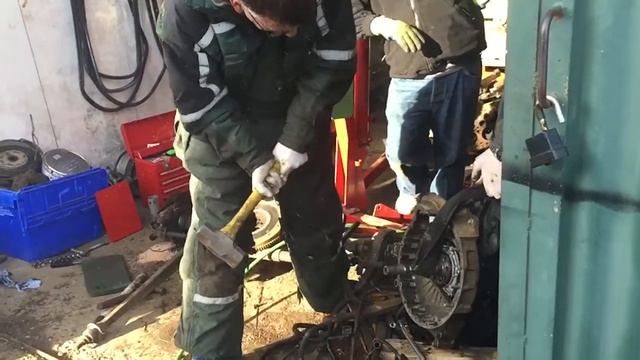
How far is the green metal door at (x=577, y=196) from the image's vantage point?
4.67 ft

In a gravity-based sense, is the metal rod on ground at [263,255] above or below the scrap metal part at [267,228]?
below

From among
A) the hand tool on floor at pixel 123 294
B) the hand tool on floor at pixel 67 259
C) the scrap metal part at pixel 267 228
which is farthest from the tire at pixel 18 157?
the scrap metal part at pixel 267 228

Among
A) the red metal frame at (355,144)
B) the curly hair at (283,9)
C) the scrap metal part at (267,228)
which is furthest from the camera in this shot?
the red metal frame at (355,144)

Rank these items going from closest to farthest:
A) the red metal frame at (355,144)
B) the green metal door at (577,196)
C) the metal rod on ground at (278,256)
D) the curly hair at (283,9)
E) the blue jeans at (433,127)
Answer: the green metal door at (577,196), the curly hair at (283,9), the blue jeans at (433,127), the metal rod on ground at (278,256), the red metal frame at (355,144)

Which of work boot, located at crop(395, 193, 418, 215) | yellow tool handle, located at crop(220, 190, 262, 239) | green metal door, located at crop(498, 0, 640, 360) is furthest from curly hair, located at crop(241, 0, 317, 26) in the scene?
work boot, located at crop(395, 193, 418, 215)

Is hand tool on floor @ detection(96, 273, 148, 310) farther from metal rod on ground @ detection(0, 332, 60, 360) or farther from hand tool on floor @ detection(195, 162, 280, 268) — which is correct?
hand tool on floor @ detection(195, 162, 280, 268)

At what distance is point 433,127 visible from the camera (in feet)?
12.1

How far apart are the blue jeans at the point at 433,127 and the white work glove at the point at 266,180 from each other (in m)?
1.10

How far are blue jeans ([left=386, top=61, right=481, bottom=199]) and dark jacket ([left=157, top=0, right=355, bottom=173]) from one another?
2.74 feet

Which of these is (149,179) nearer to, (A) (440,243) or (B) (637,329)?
(A) (440,243)

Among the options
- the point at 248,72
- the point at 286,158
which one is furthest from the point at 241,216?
the point at 248,72

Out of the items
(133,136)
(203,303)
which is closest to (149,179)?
(133,136)

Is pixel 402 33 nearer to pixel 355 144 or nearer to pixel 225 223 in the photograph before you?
pixel 355 144

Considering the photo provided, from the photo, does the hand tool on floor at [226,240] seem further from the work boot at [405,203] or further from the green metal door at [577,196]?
the work boot at [405,203]
